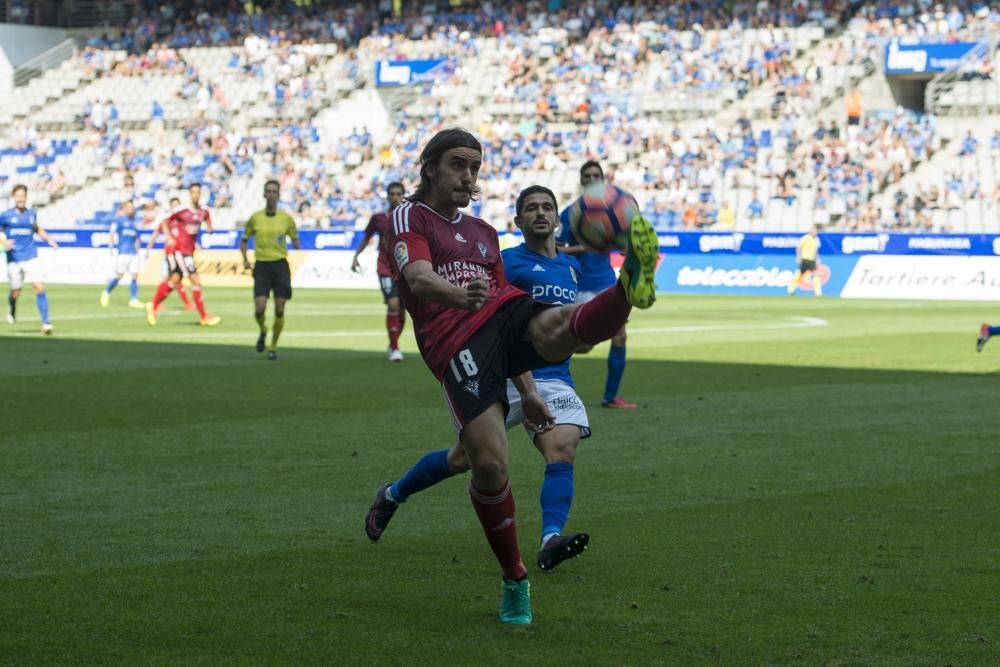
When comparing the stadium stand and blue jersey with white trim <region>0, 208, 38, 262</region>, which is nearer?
blue jersey with white trim <region>0, 208, 38, 262</region>

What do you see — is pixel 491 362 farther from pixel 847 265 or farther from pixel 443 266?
pixel 847 265

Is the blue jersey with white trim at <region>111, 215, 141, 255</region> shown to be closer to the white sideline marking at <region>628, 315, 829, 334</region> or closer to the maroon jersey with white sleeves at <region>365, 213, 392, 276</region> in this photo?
the white sideline marking at <region>628, 315, 829, 334</region>

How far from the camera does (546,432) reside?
8.62m

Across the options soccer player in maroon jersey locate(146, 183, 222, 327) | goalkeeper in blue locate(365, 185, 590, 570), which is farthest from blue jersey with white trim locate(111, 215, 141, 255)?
goalkeeper in blue locate(365, 185, 590, 570)

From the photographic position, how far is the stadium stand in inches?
1844

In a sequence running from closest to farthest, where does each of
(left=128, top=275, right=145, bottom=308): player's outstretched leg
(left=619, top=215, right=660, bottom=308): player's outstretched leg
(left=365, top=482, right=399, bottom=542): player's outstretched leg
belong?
(left=619, top=215, right=660, bottom=308): player's outstretched leg < (left=365, top=482, right=399, bottom=542): player's outstretched leg < (left=128, top=275, right=145, bottom=308): player's outstretched leg

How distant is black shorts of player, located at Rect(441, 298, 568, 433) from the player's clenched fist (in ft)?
1.09

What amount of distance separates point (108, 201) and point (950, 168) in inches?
1158

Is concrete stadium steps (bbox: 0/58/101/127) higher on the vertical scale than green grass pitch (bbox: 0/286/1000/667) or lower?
lower

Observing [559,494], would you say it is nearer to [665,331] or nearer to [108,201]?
[665,331]

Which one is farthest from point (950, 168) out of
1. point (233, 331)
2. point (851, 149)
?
point (233, 331)

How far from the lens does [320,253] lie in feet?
150

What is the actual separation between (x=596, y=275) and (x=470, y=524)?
563cm

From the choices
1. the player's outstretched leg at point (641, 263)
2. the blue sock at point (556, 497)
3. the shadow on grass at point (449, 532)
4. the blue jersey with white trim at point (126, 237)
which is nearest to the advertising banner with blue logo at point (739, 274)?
the blue jersey with white trim at point (126, 237)
